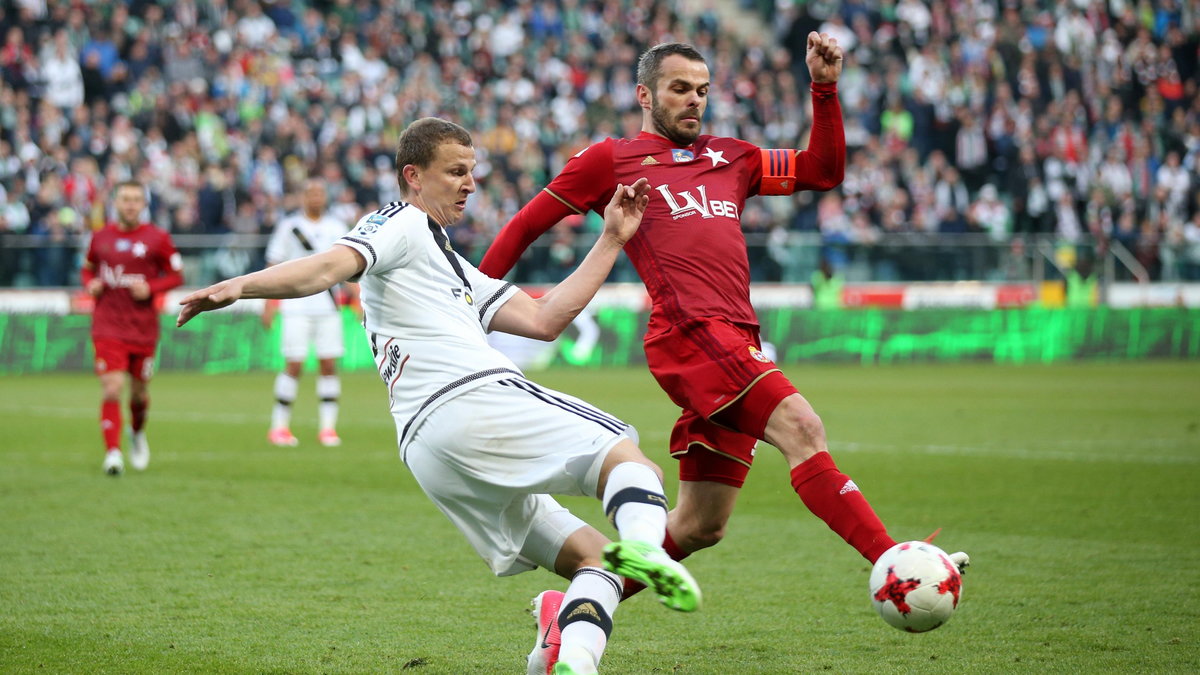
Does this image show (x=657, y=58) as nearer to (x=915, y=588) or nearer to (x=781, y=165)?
(x=781, y=165)

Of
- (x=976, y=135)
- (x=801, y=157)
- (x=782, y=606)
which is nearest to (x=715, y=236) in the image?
(x=801, y=157)

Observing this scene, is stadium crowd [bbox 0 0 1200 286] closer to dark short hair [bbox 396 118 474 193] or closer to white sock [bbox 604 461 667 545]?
dark short hair [bbox 396 118 474 193]

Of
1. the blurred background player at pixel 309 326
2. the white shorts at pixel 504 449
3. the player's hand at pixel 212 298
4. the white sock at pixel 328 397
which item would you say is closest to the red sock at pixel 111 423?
the blurred background player at pixel 309 326

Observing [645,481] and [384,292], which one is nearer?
[645,481]

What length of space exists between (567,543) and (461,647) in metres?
0.98

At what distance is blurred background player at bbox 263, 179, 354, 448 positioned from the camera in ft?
43.3

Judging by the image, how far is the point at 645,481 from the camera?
175 inches

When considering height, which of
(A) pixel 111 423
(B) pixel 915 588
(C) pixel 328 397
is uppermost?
(B) pixel 915 588

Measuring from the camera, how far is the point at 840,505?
4.94 meters

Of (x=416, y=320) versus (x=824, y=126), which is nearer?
(x=416, y=320)

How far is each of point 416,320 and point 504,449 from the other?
55cm

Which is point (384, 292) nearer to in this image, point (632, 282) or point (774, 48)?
point (632, 282)

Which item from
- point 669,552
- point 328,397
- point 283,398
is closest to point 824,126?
point 669,552

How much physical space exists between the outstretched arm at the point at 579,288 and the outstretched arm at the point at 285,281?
666mm
